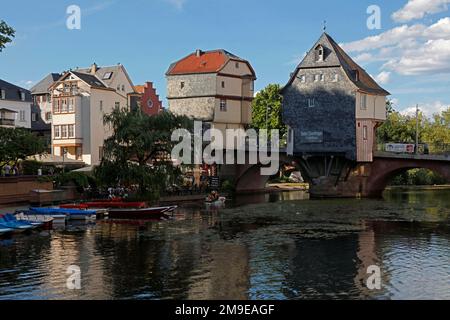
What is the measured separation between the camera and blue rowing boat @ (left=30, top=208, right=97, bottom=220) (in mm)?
45719

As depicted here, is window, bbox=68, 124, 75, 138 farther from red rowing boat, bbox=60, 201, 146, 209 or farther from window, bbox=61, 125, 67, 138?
red rowing boat, bbox=60, 201, 146, 209

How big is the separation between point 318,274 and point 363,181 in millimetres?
51760

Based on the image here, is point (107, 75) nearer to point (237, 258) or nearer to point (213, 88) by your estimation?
point (213, 88)

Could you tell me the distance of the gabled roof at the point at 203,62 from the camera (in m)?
85.2

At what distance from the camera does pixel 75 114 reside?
81375 millimetres

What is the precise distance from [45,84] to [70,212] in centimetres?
6092

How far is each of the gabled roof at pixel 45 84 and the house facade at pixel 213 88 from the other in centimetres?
2426

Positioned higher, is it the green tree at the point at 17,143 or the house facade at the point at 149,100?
the house facade at the point at 149,100

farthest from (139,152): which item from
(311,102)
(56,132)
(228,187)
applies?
(56,132)

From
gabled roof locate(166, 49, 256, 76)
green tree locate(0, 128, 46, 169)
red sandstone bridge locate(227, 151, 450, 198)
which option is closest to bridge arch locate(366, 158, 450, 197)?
red sandstone bridge locate(227, 151, 450, 198)

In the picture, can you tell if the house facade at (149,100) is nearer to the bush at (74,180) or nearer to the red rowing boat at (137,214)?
the bush at (74,180)

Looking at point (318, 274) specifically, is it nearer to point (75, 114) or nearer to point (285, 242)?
point (285, 242)

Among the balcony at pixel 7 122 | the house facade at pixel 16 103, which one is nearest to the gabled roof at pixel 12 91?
the house facade at pixel 16 103

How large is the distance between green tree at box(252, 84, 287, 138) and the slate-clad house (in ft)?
80.0
